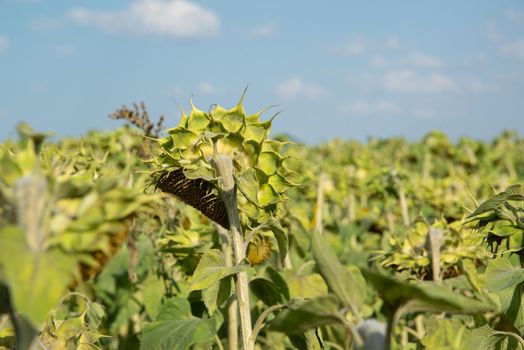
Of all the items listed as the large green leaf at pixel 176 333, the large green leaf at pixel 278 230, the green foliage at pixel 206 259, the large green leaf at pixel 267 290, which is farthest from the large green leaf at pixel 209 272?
the large green leaf at pixel 176 333

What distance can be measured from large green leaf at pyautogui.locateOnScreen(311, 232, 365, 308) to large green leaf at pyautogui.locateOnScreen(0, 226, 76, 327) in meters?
0.31

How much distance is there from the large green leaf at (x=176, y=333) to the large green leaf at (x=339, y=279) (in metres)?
1.03

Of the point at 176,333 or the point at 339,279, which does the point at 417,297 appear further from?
the point at 176,333

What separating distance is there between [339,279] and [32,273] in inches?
14.8

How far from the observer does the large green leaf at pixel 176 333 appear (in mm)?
1915

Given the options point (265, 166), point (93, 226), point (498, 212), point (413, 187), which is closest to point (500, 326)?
point (498, 212)

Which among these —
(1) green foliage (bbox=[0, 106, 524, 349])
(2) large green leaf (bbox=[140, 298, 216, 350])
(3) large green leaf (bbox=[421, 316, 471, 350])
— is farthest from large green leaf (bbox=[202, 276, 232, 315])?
(3) large green leaf (bbox=[421, 316, 471, 350])

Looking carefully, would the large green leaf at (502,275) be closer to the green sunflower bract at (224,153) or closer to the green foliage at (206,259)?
the green foliage at (206,259)

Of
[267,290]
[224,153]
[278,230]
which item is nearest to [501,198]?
[278,230]

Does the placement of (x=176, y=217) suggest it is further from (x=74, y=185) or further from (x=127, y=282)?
(x=74, y=185)

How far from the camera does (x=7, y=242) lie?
800 mm

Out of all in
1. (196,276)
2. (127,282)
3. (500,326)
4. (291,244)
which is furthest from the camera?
(291,244)

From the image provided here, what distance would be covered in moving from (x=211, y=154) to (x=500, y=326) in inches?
31.9

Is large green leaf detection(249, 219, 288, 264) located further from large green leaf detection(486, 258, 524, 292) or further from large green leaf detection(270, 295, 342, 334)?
large green leaf detection(270, 295, 342, 334)
